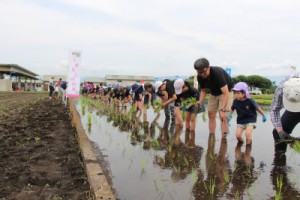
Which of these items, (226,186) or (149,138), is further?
(149,138)

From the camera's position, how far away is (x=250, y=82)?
236 feet

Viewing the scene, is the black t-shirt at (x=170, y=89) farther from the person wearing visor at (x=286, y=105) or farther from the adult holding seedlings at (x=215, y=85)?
the person wearing visor at (x=286, y=105)

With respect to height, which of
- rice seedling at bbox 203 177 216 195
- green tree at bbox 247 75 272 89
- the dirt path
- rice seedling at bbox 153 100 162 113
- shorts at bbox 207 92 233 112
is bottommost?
the dirt path

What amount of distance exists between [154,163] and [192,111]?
3.16 m

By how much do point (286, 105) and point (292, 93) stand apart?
0.31m

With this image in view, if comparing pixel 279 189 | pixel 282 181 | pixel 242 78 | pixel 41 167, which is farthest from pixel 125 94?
pixel 242 78

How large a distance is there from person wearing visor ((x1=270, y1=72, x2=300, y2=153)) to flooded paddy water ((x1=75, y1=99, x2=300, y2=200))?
0.52 m

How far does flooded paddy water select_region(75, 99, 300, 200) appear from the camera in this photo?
10.6 feet

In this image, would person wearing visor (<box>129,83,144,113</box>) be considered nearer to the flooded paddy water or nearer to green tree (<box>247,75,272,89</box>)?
the flooded paddy water

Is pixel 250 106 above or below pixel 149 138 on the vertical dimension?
above

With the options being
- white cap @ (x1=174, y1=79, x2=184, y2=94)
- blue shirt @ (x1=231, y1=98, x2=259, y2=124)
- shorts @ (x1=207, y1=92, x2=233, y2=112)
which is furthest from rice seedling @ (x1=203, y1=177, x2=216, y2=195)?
white cap @ (x1=174, y1=79, x2=184, y2=94)

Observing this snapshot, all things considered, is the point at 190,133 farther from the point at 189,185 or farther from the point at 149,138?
the point at 189,185

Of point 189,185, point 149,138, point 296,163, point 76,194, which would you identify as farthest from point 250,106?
point 76,194

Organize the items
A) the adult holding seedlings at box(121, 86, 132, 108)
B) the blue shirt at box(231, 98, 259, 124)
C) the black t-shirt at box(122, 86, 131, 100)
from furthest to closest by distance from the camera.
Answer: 1. the black t-shirt at box(122, 86, 131, 100)
2. the adult holding seedlings at box(121, 86, 132, 108)
3. the blue shirt at box(231, 98, 259, 124)
